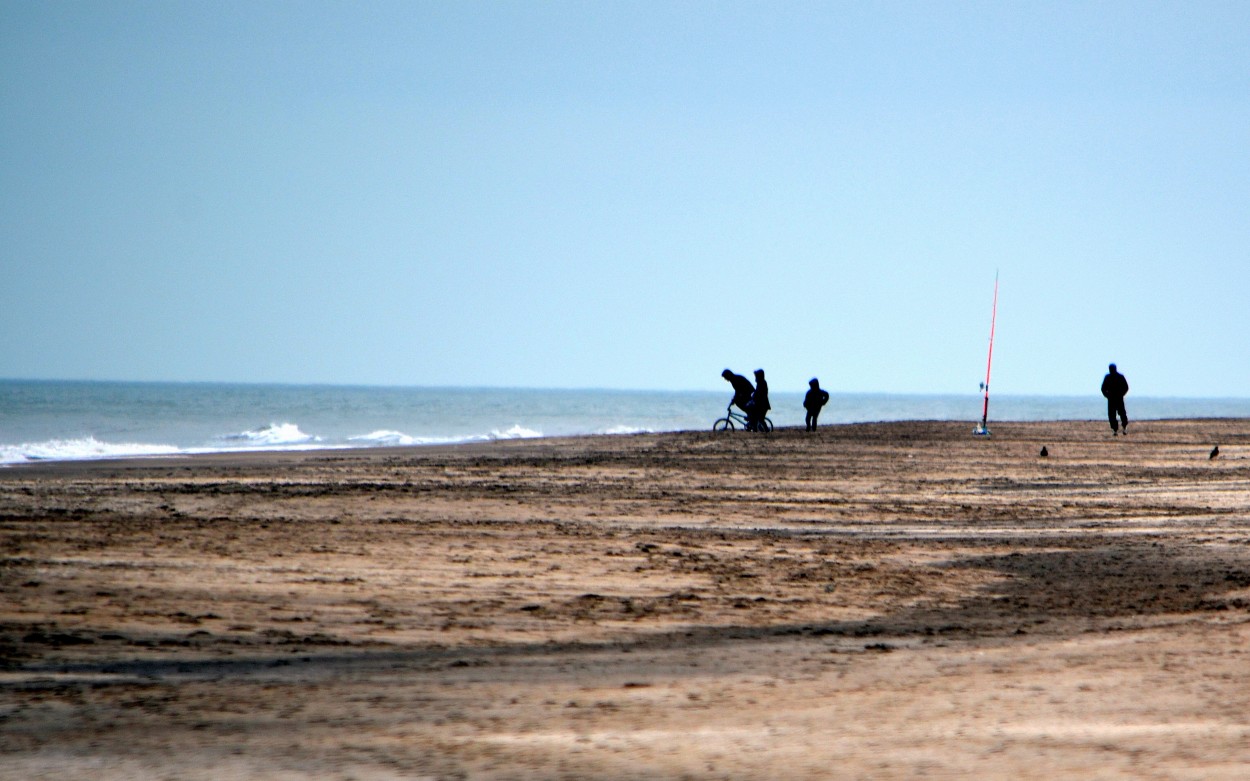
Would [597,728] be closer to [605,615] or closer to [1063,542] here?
[605,615]

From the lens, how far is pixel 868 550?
1068 centimetres

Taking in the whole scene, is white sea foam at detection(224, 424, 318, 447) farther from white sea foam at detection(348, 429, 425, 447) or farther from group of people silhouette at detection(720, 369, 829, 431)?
group of people silhouette at detection(720, 369, 829, 431)

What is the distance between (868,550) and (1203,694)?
512 centimetres

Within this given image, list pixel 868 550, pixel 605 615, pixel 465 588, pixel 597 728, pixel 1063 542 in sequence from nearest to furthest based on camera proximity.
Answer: pixel 597 728 → pixel 605 615 → pixel 465 588 → pixel 868 550 → pixel 1063 542

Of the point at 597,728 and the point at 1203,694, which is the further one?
the point at 1203,694

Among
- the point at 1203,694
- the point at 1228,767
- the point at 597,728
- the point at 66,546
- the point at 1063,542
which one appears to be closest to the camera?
the point at 1228,767

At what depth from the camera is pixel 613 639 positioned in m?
6.80

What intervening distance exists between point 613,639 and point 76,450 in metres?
27.6

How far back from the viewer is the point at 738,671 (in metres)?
6.03

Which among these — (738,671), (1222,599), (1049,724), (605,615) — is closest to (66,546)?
(605,615)

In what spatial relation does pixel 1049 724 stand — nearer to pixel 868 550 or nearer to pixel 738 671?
pixel 738 671

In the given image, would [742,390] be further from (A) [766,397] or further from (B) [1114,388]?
(B) [1114,388]

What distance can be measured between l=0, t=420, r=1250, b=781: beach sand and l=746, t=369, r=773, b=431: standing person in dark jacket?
689 inches

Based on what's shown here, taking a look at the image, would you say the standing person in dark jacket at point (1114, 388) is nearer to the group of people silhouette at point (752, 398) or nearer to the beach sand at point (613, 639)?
the group of people silhouette at point (752, 398)
